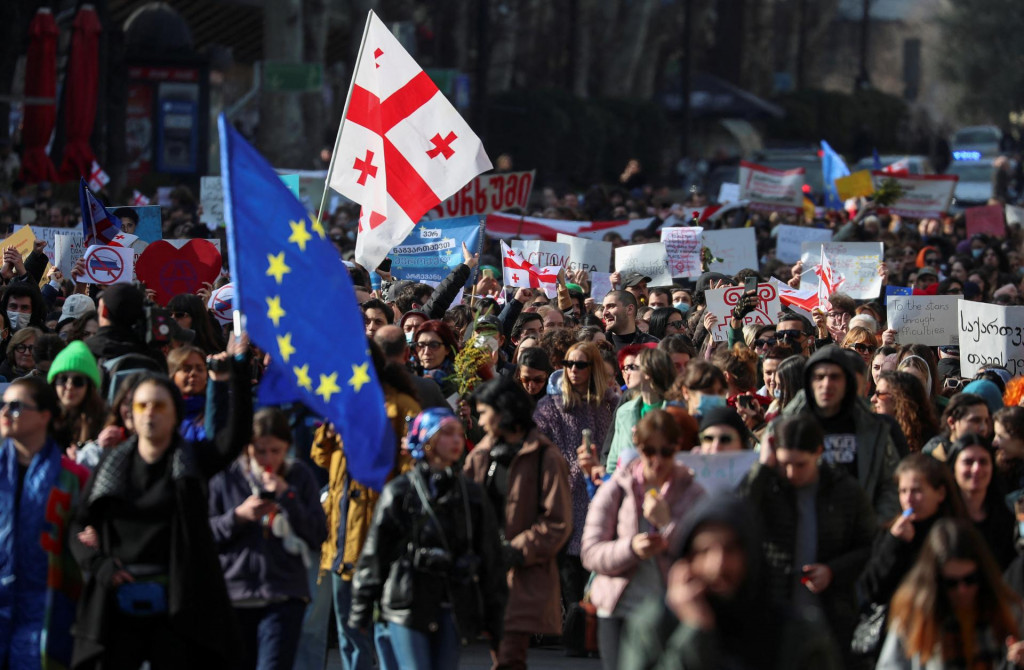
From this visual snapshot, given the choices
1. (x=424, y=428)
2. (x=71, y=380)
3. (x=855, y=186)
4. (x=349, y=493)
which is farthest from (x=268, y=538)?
(x=855, y=186)

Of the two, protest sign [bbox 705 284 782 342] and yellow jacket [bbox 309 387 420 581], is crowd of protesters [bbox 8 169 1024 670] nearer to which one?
yellow jacket [bbox 309 387 420 581]

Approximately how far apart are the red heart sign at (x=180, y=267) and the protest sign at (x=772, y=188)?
41.6 ft

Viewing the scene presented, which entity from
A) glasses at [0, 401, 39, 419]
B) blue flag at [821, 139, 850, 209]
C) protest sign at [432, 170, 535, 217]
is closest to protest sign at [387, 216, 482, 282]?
protest sign at [432, 170, 535, 217]

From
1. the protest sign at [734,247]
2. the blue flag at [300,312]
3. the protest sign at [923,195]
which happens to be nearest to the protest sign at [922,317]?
the protest sign at [734,247]

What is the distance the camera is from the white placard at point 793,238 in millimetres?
18406

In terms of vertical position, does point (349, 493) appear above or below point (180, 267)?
below

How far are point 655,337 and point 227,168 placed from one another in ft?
16.1

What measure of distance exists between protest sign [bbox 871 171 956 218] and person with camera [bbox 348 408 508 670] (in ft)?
57.1

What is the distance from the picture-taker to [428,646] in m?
6.04

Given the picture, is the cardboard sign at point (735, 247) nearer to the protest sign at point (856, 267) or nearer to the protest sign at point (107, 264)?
the protest sign at point (856, 267)

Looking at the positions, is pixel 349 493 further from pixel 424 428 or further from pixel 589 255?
pixel 589 255

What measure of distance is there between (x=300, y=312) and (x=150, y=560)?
3.19 ft

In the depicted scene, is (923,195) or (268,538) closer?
(268,538)

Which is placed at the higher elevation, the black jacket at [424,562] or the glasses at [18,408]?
the glasses at [18,408]
